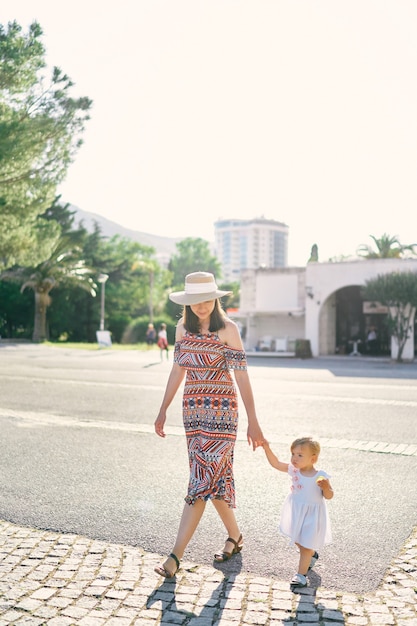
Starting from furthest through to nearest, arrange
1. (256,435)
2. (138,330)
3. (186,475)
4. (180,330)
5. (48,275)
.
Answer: (138,330)
(48,275)
(186,475)
(180,330)
(256,435)

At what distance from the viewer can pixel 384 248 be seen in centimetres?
4197

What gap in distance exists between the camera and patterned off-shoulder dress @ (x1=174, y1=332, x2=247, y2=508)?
4.14 meters

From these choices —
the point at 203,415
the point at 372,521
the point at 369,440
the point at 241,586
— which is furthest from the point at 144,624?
the point at 369,440

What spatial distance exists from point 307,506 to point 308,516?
6 centimetres

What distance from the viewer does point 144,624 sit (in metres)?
3.33

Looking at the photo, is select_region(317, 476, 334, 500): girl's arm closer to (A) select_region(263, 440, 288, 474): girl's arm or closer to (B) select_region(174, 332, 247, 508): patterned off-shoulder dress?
(A) select_region(263, 440, 288, 474): girl's arm

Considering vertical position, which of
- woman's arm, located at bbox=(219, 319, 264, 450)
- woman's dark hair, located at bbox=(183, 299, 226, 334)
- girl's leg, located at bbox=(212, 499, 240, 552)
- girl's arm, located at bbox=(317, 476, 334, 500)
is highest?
woman's dark hair, located at bbox=(183, 299, 226, 334)

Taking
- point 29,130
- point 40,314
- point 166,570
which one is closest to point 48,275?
point 40,314

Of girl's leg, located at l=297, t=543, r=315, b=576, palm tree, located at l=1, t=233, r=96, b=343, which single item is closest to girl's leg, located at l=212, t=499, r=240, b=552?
girl's leg, located at l=297, t=543, r=315, b=576

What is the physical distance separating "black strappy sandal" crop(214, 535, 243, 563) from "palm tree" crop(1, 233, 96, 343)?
42674mm

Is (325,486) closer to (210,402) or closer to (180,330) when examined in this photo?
(210,402)

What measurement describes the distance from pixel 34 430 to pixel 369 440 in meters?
4.42

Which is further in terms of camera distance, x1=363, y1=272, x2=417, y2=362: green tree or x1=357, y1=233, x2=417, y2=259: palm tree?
x1=357, y1=233, x2=417, y2=259: palm tree

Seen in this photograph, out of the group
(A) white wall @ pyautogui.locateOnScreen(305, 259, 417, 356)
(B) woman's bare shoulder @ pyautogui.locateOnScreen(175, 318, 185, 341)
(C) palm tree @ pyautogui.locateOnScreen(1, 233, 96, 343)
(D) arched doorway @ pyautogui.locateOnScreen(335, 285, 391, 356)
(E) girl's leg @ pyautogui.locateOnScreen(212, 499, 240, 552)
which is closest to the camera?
(E) girl's leg @ pyautogui.locateOnScreen(212, 499, 240, 552)
